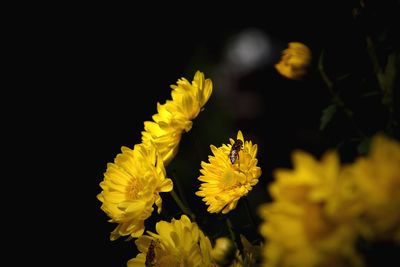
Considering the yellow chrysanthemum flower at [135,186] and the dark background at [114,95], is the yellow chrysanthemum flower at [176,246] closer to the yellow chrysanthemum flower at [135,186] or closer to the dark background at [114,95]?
the yellow chrysanthemum flower at [135,186]

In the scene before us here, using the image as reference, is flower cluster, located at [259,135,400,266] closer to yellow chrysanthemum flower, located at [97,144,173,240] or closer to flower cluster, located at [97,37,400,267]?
flower cluster, located at [97,37,400,267]

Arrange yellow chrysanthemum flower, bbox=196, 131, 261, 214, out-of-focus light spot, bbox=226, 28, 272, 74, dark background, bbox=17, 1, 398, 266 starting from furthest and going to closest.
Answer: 1. out-of-focus light spot, bbox=226, 28, 272, 74
2. dark background, bbox=17, 1, 398, 266
3. yellow chrysanthemum flower, bbox=196, 131, 261, 214

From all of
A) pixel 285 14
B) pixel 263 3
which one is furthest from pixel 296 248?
pixel 263 3

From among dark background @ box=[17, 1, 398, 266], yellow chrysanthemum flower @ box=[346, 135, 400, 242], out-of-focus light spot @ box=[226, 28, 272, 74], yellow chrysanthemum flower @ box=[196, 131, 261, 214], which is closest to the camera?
yellow chrysanthemum flower @ box=[346, 135, 400, 242]

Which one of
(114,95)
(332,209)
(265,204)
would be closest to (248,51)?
(114,95)

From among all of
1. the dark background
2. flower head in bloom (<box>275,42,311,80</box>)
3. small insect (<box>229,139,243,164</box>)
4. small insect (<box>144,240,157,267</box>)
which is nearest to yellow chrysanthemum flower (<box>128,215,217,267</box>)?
small insect (<box>144,240,157,267</box>)

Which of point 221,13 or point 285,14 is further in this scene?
point 221,13

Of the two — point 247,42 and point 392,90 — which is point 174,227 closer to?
point 392,90
